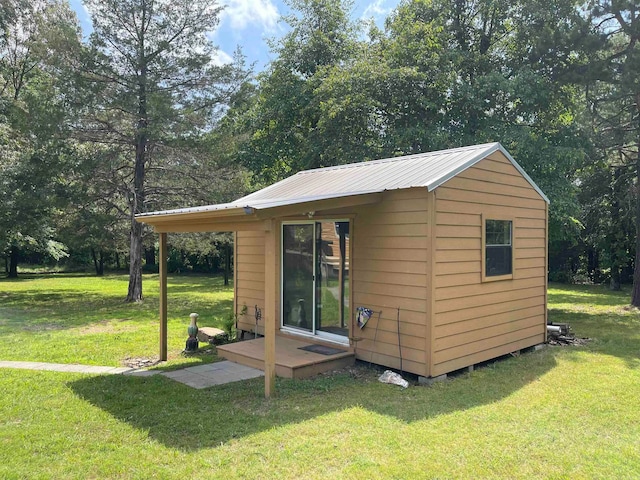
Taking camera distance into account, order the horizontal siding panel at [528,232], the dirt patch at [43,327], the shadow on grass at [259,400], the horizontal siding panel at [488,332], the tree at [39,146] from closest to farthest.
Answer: the shadow on grass at [259,400]
the horizontal siding panel at [488,332]
the horizontal siding panel at [528,232]
the dirt patch at [43,327]
the tree at [39,146]

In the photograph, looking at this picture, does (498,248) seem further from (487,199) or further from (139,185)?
(139,185)

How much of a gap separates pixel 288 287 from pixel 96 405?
316cm

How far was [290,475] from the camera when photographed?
10.7 feet

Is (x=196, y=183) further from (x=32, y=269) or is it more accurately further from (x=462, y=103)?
(x=32, y=269)

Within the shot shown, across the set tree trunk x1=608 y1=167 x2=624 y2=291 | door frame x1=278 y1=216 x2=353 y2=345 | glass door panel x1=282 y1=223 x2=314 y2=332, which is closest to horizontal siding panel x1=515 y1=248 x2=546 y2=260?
door frame x1=278 y1=216 x2=353 y2=345

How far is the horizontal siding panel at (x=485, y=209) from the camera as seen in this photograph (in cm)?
553

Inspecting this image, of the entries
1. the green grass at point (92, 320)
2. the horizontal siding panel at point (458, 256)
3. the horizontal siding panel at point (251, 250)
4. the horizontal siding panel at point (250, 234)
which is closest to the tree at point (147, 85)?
the green grass at point (92, 320)

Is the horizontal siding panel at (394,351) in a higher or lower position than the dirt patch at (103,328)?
higher

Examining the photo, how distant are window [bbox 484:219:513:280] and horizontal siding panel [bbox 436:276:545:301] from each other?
140mm

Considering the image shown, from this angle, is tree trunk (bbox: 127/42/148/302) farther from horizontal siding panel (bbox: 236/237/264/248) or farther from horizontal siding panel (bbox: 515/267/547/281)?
horizontal siding panel (bbox: 515/267/547/281)

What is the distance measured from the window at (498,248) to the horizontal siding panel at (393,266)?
1.22 m

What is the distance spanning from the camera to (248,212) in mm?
4523

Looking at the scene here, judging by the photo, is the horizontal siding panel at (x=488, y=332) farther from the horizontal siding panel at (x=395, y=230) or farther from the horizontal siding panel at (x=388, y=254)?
A: the horizontal siding panel at (x=395, y=230)

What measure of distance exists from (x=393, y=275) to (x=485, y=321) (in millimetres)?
1468
